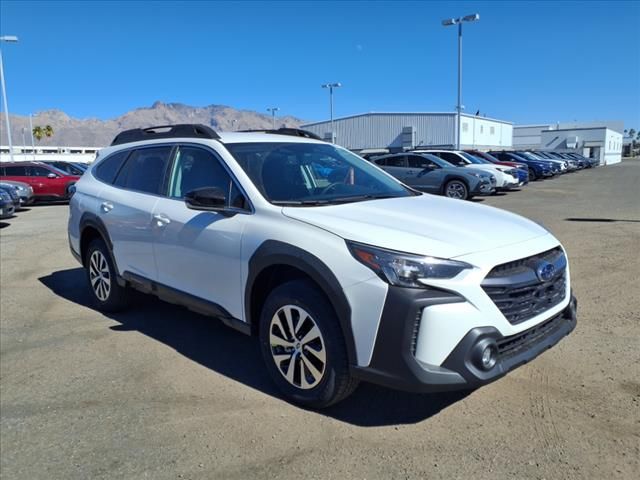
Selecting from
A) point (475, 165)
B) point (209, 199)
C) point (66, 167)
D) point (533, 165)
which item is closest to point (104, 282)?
point (209, 199)

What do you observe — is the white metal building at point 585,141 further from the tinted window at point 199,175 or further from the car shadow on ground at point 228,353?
the tinted window at point 199,175

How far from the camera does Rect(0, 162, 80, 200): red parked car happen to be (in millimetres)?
19719

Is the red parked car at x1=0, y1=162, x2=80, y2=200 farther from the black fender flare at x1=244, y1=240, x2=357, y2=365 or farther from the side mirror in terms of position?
the black fender flare at x1=244, y1=240, x2=357, y2=365

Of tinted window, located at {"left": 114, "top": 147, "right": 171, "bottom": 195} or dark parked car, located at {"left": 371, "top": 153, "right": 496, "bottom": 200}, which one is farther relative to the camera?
dark parked car, located at {"left": 371, "top": 153, "right": 496, "bottom": 200}

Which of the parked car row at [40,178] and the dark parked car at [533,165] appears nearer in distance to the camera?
the parked car row at [40,178]

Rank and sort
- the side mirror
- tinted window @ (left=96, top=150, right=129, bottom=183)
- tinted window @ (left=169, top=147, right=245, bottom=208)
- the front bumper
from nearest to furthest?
the front bumper, the side mirror, tinted window @ (left=169, top=147, right=245, bottom=208), tinted window @ (left=96, top=150, right=129, bottom=183)

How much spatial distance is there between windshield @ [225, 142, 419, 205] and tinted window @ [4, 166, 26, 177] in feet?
62.5


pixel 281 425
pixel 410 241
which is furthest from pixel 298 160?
pixel 281 425

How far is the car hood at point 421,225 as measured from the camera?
2.95 metres

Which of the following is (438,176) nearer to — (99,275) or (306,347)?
(99,275)

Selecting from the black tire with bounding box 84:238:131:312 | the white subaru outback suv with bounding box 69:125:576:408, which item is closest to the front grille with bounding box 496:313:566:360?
the white subaru outback suv with bounding box 69:125:576:408

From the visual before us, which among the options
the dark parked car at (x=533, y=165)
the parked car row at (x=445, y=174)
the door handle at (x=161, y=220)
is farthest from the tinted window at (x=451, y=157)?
the door handle at (x=161, y=220)

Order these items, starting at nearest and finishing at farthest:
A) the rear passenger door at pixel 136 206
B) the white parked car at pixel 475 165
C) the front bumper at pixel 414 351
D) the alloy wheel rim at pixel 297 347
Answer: the front bumper at pixel 414 351 → the alloy wheel rim at pixel 297 347 → the rear passenger door at pixel 136 206 → the white parked car at pixel 475 165

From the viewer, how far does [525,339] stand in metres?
3.11
